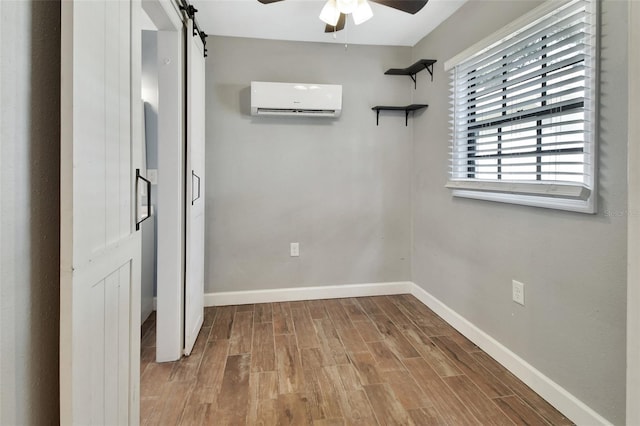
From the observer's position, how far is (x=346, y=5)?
1957mm

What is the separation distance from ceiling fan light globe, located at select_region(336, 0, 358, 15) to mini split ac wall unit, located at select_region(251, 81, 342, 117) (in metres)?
0.86

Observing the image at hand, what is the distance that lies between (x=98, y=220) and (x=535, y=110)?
2003 millimetres

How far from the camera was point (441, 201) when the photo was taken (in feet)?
8.89

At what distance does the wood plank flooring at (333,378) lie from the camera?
158cm

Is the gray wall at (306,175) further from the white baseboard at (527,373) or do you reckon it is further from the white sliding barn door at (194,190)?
the white baseboard at (527,373)

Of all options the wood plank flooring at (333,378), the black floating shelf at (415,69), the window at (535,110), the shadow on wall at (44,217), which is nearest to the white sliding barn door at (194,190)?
the wood plank flooring at (333,378)

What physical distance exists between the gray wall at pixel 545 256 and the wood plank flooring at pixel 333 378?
26 cm

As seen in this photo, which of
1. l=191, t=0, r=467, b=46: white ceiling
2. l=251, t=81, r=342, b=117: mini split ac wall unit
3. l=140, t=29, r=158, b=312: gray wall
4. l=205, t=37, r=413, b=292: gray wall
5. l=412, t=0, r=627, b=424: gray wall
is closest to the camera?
l=412, t=0, r=627, b=424: gray wall

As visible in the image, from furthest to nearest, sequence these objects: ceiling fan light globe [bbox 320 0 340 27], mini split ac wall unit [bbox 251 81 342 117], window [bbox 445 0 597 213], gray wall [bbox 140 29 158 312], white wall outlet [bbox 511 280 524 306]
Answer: mini split ac wall unit [bbox 251 81 342 117] → gray wall [bbox 140 29 158 312] → ceiling fan light globe [bbox 320 0 340 27] → white wall outlet [bbox 511 280 524 306] → window [bbox 445 0 597 213]

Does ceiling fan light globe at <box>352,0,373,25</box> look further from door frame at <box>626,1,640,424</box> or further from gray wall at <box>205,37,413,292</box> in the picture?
door frame at <box>626,1,640,424</box>

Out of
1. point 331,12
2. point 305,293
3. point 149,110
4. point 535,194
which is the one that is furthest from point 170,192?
point 535,194

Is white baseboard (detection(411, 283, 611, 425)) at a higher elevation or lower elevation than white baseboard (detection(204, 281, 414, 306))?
lower

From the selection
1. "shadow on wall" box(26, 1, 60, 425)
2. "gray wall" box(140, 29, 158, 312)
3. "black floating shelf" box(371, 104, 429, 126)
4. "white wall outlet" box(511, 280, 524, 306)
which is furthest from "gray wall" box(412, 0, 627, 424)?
"gray wall" box(140, 29, 158, 312)

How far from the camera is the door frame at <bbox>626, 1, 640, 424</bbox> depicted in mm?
890
